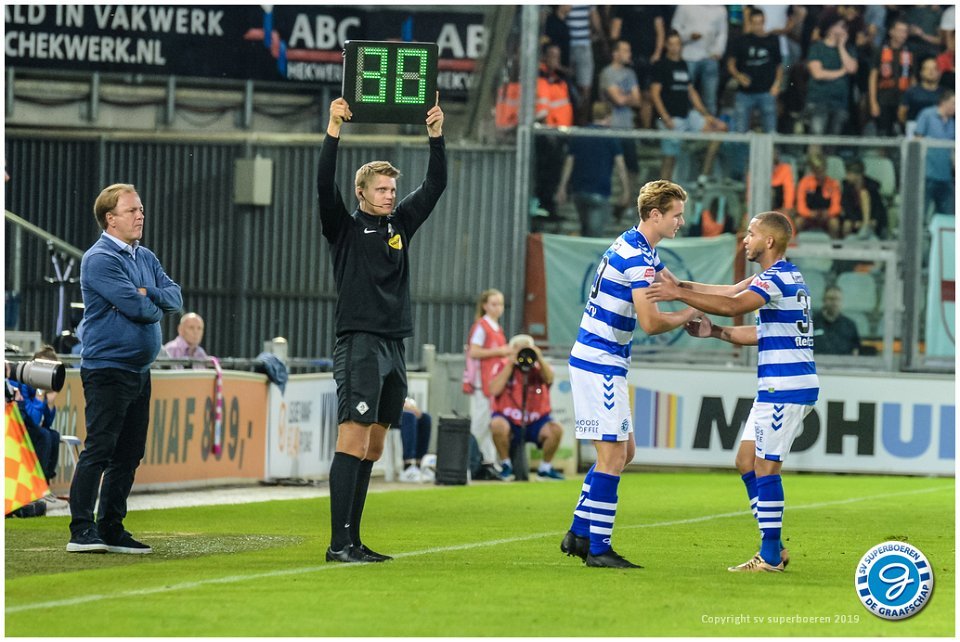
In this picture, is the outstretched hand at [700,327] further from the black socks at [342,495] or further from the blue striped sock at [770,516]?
the black socks at [342,495]

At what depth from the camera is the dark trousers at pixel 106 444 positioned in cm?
898

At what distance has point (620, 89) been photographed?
938 inches

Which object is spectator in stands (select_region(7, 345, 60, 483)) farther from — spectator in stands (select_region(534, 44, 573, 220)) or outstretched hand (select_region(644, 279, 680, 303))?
spectator in stands (select_region(534, 44, 573, 220))

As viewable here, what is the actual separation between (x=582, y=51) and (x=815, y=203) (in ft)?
13.3

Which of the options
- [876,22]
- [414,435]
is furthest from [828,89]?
[414,435]

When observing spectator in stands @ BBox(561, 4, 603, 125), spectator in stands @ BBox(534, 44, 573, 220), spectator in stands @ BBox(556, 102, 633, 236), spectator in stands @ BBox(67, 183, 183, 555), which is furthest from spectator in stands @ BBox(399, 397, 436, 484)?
spectator in stands @ BBox(67, 183, 183, 555)

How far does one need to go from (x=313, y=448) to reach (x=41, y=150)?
29.9ft

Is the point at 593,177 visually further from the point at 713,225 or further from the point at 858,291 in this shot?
the point at 858,291

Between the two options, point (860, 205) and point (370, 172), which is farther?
point (860, 205)

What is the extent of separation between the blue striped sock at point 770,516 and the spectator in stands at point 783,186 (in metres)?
14.2

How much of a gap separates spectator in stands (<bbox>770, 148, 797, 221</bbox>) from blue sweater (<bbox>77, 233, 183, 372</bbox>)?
562 inches

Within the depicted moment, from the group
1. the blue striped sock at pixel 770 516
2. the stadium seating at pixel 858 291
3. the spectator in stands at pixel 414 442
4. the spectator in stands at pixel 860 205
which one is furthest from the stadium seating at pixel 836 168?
the blue striped sock at pixel 770 516

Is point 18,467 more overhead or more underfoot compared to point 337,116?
more underfoot

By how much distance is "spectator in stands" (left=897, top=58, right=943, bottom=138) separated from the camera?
79.3 ft
